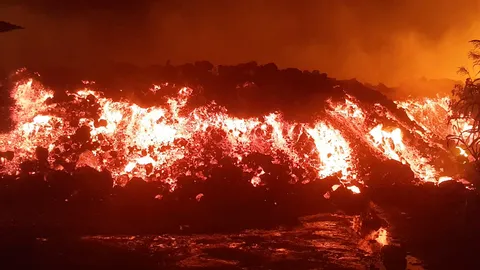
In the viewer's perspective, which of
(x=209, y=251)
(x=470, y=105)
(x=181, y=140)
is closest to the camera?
(x=209, y=251)

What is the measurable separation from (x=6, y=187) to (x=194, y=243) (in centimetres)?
1280

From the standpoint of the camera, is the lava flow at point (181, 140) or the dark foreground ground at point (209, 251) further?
the lava flow at point (181, 140)

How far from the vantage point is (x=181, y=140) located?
3083 centimetres

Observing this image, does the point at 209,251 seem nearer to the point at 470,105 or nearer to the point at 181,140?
the point at 181,140

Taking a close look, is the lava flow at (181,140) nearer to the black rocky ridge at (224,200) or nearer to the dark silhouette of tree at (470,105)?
the black rocky ridge at (224,200)

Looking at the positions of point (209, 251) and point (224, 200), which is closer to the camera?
point (209, 251)

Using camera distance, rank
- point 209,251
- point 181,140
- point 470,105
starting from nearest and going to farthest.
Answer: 1. point 209,251
2. point 470,105
3. point 181,140

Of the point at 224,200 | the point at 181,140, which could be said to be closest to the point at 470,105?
the point at 224,200

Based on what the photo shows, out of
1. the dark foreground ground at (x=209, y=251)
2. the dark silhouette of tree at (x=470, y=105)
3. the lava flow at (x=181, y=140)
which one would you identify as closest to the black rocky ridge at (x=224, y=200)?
the lava flow at (x=181, y=140)

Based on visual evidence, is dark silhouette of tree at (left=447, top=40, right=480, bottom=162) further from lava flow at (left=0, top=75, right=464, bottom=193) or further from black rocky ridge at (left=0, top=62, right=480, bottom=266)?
lava flow at (left=0, top=75, right=464, bottom=193)

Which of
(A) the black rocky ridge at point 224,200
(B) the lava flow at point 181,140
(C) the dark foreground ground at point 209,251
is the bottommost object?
(C) the dark foreground ground at point 209,251

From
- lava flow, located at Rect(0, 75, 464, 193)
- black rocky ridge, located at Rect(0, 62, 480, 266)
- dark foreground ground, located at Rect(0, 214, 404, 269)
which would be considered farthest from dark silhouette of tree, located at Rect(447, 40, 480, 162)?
dark foreground ground, located at Rect(0, 214, 404, 269)

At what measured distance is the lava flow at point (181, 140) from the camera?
29609 millimetres

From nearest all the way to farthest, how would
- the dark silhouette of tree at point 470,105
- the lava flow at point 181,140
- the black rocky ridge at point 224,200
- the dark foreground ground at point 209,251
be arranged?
1. the dark foreground ground at point 209,251
2. the dark silhouette of tree at point 470,105
3. the black rocky ridge at point 224,200
4. the lava flow at point 181,140
